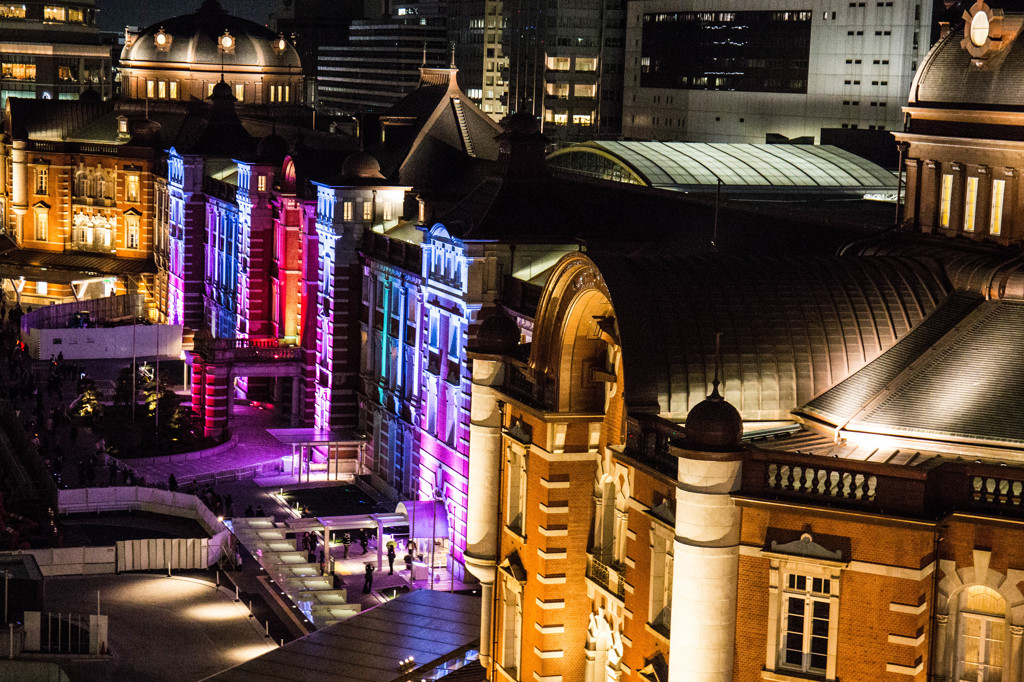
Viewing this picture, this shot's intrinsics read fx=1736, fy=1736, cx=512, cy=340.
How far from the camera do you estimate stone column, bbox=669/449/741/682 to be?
3622 cm

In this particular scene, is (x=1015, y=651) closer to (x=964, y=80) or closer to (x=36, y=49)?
(x=964, y=80)

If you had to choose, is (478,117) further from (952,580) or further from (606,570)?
(952,580)

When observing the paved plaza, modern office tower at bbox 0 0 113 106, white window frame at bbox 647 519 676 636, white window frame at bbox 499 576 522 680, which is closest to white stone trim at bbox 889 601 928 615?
white window frame at bbox 647 519 676 636

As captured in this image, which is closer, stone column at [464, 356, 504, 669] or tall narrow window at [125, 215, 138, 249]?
stone column at [464, 356, 504, 669]

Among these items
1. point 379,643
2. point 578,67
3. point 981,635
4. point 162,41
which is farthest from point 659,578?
point 578,67

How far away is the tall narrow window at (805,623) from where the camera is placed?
36094mm

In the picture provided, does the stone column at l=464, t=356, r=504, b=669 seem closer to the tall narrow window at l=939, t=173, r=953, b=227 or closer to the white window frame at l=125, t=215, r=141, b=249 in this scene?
the tall narrow window at l=939, t=173, r=953, b=227

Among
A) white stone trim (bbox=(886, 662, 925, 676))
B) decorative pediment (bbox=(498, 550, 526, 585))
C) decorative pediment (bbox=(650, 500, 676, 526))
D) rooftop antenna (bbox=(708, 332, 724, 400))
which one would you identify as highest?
rooftop antenna (bbox=(708, 332, 724, 400))

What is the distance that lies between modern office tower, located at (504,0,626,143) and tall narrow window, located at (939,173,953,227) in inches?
5588

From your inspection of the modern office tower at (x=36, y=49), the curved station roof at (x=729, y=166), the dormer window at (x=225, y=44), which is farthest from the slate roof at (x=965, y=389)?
the modern office tower at (x=36, y=49)

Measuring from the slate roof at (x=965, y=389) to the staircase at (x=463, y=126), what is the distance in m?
51.1

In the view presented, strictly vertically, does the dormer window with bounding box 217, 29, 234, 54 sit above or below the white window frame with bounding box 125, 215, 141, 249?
above

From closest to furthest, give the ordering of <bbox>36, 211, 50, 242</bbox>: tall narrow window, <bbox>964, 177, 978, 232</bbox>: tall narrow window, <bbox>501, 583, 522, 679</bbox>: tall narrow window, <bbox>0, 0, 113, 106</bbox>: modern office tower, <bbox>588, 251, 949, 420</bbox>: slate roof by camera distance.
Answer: <bbox>588, 251, 949, 420</bbox>: slate roof, <bbox>964, 177, 978, 232</bbox>: tall narrow window, <bbox>501, 583, 522, 679</bbox>: tall narrow window, <bbox>36, 211, 50, 242</bbox>: tall narrow window, <bbox>0, 0, 113, 106</bbox>: modern office tower

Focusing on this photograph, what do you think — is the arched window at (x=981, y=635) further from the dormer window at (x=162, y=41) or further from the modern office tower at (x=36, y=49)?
the modern office tower at (x=36, y=49)
